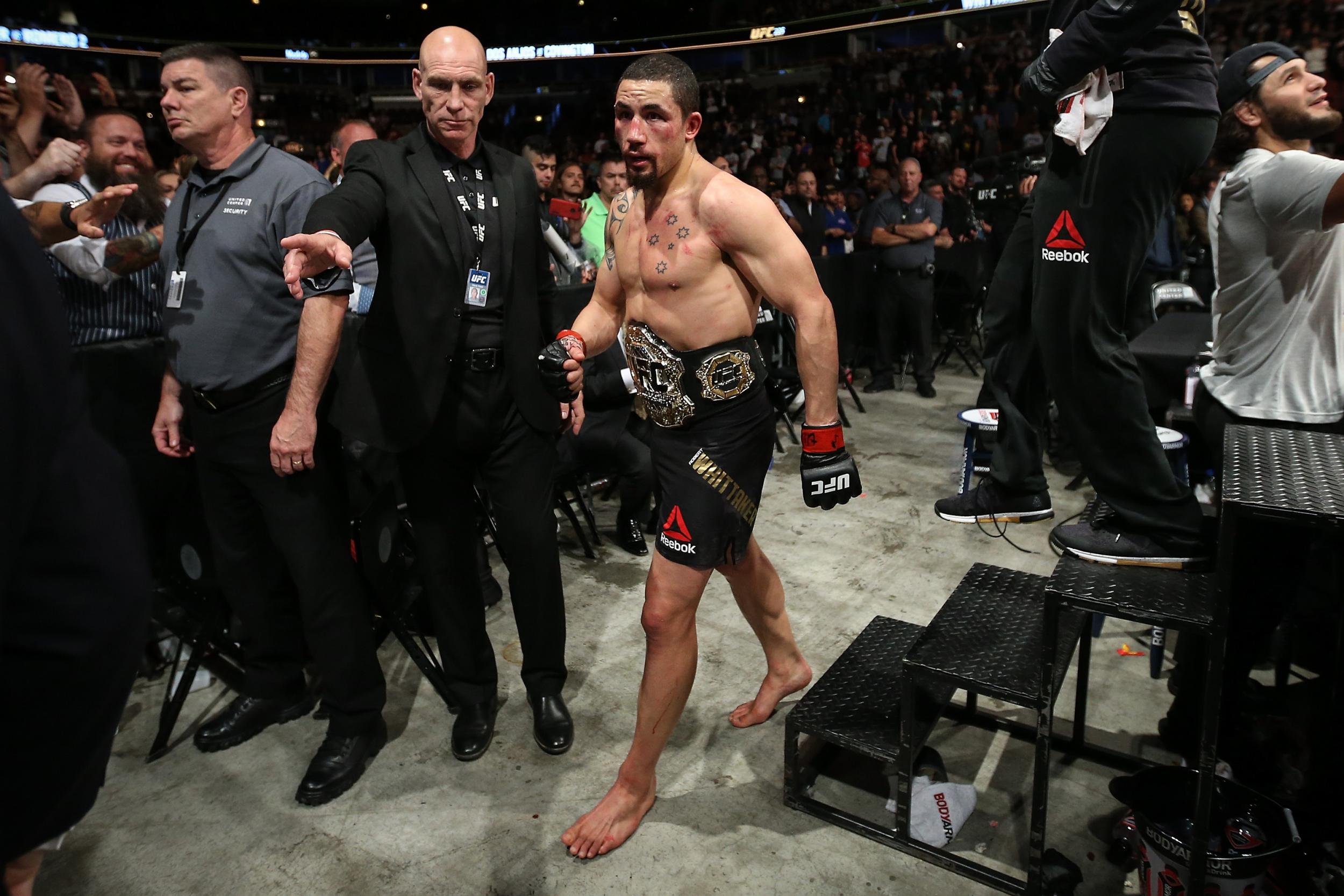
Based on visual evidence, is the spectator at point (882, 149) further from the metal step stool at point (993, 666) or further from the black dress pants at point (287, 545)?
the black dress pants at point (287, 545)

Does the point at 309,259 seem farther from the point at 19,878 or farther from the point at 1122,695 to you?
the point at 1122,695

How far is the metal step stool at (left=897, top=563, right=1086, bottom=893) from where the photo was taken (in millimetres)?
2066

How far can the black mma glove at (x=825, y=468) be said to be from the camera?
2.26 meters

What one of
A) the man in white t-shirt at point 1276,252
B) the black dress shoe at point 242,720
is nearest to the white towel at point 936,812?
Result: the man in white t-shirt at point 1276,252

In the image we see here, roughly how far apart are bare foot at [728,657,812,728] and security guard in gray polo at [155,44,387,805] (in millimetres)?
1182

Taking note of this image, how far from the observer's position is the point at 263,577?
9.31 ft

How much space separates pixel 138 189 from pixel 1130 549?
339 centimetres

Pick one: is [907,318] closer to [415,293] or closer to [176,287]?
[415,293]

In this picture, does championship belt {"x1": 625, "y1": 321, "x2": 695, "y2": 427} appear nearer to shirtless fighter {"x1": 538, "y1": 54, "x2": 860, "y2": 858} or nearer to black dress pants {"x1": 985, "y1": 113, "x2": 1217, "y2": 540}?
shirtless fighter {"x1": 538, "y1": 54, "x2": 860, "y2": 858}

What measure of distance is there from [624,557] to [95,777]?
3.25 m

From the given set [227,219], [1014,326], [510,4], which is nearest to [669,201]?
[1014,326]

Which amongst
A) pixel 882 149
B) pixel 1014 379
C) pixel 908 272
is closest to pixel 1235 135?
pixel 1014 379

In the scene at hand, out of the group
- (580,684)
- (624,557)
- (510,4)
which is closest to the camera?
(580,684)

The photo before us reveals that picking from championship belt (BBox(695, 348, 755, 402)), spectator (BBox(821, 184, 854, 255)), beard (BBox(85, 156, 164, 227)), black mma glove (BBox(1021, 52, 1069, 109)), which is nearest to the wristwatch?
beard (BBox(85, 156, 164, 227))
